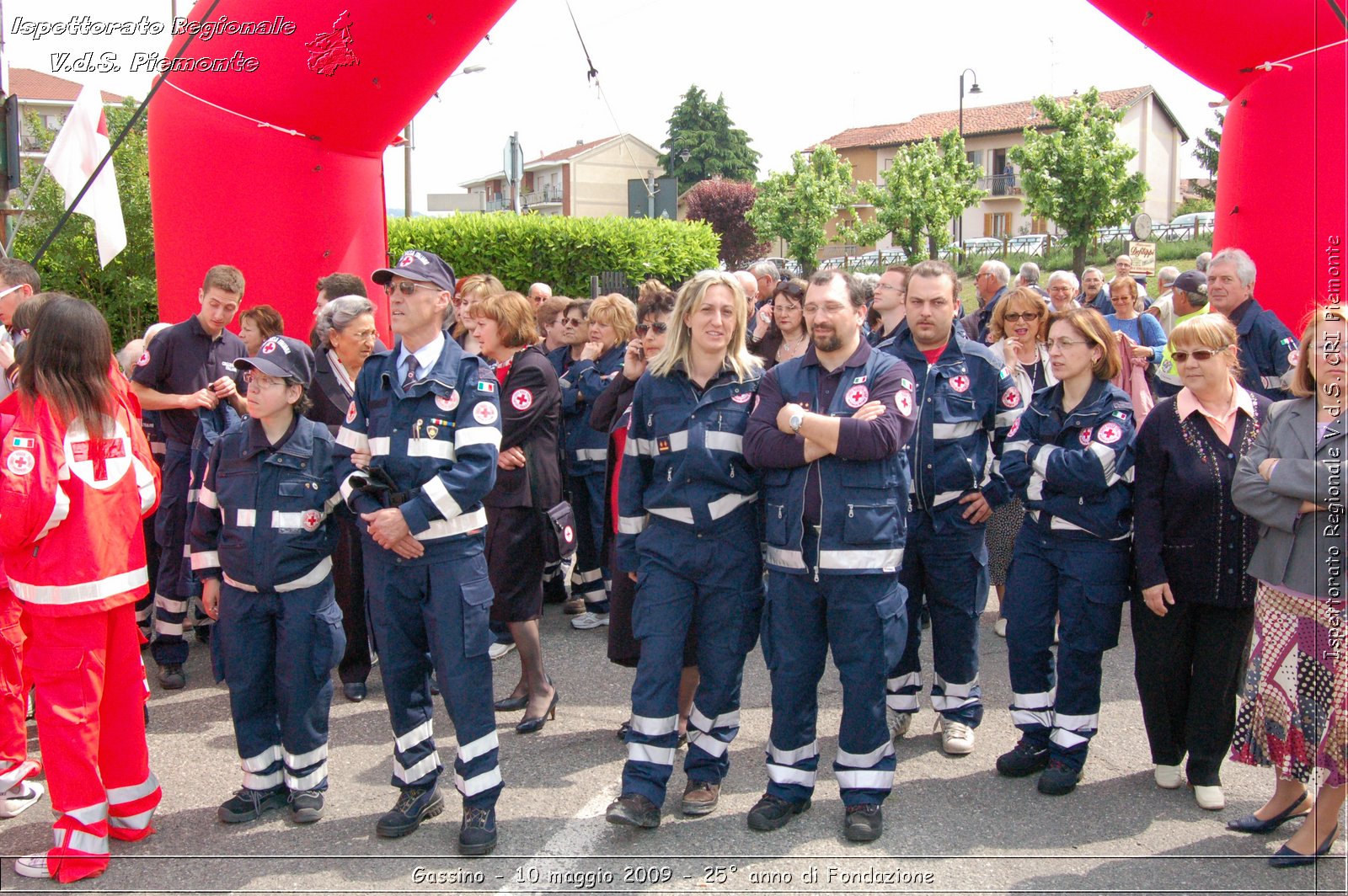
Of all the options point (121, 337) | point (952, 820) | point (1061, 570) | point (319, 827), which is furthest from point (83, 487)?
point (121, 337)

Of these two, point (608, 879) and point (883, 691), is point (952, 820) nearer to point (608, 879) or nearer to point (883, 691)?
point (883, 691)

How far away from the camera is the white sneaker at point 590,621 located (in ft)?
22.2

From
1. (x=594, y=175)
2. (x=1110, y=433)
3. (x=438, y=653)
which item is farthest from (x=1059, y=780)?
(x=594, y=175)

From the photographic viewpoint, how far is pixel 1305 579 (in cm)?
363

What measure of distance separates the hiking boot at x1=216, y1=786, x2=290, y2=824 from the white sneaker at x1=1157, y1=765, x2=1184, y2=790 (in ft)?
11.7

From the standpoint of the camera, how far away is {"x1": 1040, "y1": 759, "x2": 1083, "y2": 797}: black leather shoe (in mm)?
4273

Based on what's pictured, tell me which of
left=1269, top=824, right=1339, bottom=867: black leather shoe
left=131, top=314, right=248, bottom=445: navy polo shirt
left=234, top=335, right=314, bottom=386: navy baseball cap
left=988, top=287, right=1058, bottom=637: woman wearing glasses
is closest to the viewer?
left=1269, top=824, right=1339, bottom=867: black leather shoe

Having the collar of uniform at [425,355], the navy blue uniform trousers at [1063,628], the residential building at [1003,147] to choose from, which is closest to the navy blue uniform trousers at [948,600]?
the navy blue uniform trousers at [1063,628]

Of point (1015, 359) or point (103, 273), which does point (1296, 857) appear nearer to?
point (1015, 359)

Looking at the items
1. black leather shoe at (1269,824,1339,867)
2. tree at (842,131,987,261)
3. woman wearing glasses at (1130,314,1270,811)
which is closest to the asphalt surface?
black leather shoe at (1269,824,1339,867)

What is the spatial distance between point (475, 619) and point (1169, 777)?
114 inches

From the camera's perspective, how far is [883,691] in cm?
396

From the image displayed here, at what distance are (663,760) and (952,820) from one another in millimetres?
1152

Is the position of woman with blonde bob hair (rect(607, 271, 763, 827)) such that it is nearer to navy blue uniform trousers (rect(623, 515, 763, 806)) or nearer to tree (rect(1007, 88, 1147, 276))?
navy blue uniform trousers (rect(623, 515, 763, 806))
